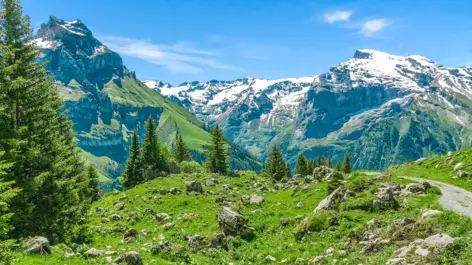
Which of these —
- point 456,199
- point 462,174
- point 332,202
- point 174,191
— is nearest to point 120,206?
point 174,191

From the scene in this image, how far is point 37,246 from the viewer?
20.9 metres

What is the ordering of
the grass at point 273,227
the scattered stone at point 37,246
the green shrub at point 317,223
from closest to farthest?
the grass at point 273,227 < the scattered stone at point 37,246 < the green shrub at point 317,223

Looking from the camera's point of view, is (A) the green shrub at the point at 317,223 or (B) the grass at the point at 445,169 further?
(B) the grass at the point at 445,169

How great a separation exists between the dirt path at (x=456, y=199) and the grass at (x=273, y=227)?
3.13 ft

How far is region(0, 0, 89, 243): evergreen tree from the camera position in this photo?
24.2 meters

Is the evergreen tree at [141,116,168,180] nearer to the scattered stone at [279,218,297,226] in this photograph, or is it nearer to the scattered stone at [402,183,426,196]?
the scattered stone at [279,218,297,226]

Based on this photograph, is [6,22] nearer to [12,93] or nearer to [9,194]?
[12,93]

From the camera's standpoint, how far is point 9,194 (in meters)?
17.1

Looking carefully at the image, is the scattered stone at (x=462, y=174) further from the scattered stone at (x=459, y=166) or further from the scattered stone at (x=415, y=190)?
the scattered stone at (x=415, y=190)

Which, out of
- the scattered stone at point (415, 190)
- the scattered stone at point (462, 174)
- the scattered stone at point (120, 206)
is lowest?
the scattered stone at point (120, 206)

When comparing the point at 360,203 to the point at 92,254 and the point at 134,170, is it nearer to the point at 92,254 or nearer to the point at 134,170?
the point at 92,254

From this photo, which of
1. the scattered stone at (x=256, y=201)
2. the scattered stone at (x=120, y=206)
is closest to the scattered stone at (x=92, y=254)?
the scattered stone at (x=256, y=201)

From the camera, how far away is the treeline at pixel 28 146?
24062mm

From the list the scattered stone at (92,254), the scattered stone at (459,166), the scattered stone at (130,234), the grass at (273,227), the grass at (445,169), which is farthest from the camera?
the scattered stone at (459,166)
